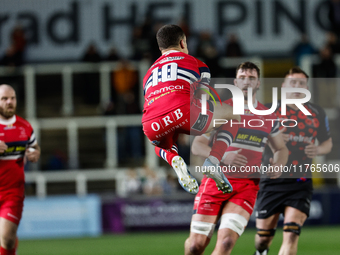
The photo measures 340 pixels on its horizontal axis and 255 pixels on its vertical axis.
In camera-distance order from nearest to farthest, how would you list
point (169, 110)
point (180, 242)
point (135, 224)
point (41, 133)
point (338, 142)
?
point (169, 110)
point (180, 242)
point (135, 224)
point (338, 142)
point (41, 133)

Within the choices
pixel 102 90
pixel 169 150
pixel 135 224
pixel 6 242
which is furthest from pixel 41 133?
pixel 169 150

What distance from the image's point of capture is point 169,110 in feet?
21.4

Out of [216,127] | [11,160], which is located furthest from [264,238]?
[11,160]

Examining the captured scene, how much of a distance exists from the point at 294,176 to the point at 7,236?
3872mm

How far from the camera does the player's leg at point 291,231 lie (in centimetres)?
739

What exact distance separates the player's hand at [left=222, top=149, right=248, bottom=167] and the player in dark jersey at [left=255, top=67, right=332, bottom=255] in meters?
0.95

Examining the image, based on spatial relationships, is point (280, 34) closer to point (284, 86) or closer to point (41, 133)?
point (41, 133)

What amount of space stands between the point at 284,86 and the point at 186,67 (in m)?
1.88

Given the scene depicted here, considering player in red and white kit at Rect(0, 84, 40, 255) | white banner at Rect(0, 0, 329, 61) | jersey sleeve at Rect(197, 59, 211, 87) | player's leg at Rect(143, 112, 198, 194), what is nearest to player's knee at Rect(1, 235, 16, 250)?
player in red and white kit at Rect(0, 84, 40, 255)

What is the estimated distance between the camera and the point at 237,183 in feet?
23.4

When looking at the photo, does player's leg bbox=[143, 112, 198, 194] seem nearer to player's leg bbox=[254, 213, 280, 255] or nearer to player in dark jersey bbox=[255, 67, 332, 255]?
player in dark jersey bbox=[255, 67, 332, 255]

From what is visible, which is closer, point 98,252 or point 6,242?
point 6,242

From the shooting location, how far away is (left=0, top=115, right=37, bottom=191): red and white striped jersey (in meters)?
8.27

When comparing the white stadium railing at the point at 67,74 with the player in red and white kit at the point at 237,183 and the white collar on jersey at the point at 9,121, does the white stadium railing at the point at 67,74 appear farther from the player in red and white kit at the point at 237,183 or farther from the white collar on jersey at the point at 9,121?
the player in red and white kit at the point at 237,183
